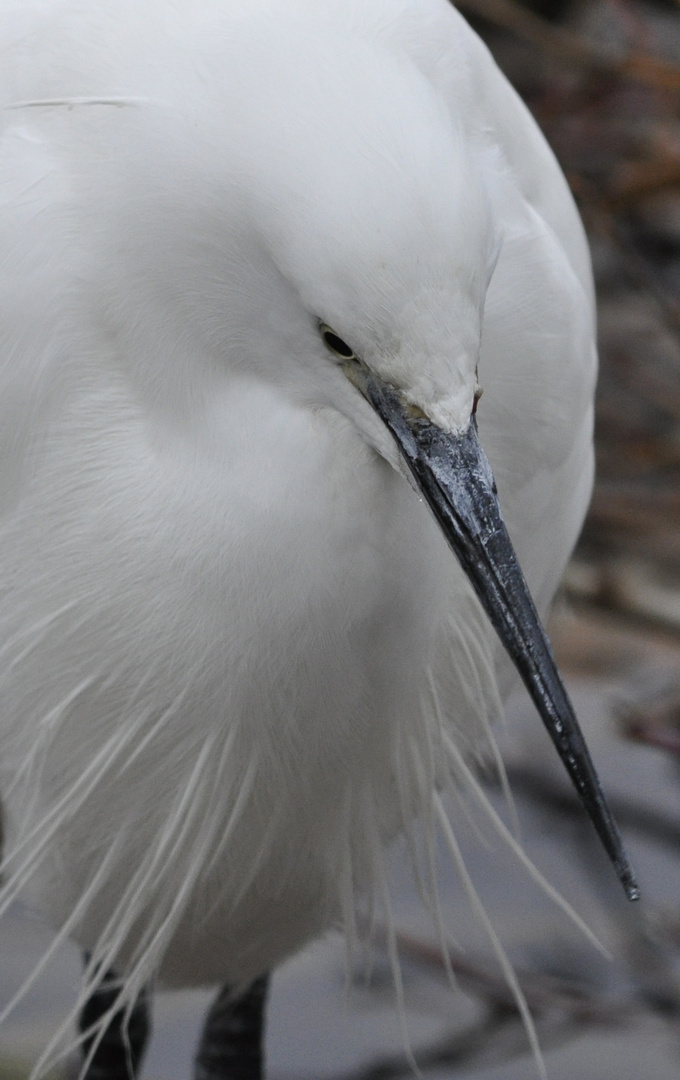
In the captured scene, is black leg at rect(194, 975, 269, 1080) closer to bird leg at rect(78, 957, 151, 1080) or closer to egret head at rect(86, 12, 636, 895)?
bird leg at rect(78, 957, 151, 1080)

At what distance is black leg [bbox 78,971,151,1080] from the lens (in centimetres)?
162

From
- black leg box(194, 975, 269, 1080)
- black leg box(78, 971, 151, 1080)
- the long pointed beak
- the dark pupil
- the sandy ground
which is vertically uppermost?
the dark pupil

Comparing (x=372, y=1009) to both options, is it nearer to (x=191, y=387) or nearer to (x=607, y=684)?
(x=607, y=684)

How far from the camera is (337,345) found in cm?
83

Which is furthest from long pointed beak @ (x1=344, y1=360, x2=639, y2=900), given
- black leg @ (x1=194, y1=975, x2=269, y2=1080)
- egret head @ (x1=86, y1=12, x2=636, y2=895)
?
black leg @ (x1=194, y1=975, x2=269, y2=1080)

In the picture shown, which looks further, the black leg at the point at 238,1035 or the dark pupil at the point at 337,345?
the black leg at the point at 238,1035

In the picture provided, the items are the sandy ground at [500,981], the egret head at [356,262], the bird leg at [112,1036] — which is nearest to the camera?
the egret head at [356,262]

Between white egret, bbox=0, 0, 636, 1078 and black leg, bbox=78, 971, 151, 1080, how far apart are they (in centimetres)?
33

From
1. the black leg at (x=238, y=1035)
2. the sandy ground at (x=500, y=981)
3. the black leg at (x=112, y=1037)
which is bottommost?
the sandy ground at (x=500, y=981)

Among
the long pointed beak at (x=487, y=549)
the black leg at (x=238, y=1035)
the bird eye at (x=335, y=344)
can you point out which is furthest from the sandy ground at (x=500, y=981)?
the bird eye at (x=335, y=344)

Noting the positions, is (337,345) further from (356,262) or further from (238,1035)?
(238,1035)

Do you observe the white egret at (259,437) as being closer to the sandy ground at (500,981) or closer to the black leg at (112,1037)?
the black leg at (112,1037)

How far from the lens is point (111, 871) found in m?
1.24

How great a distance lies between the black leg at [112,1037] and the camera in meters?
1.62
